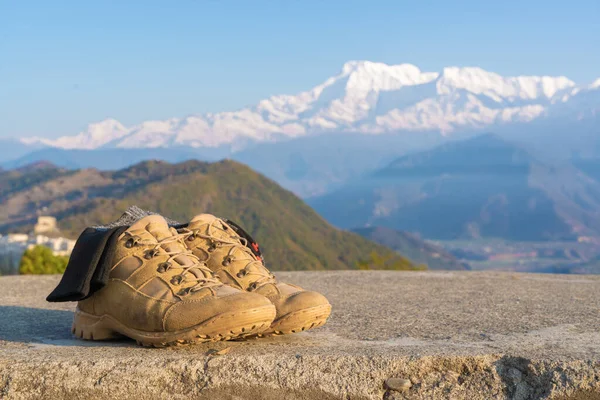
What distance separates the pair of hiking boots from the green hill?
315 feet

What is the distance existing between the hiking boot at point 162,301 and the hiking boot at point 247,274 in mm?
122

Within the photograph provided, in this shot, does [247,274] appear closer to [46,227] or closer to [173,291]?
[173,291]

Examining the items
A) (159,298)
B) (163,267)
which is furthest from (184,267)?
(159,298)

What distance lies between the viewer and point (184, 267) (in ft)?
11.8

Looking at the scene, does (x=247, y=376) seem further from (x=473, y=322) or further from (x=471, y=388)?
(x=473, y=322)

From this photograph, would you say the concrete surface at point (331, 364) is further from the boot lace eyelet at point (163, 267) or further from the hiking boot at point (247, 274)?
the boot lace eyelet at point (163, 267)

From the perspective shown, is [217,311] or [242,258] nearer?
[217,311]

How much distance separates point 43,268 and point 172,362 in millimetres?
30600

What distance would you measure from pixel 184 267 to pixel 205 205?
476ft

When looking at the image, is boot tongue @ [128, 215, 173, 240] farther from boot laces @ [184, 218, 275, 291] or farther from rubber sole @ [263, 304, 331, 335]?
rubber sole @ [263, 304, 331, 335]

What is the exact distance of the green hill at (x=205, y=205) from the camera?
4722 inches

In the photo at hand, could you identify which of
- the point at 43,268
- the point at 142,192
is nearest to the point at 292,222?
the point at 142,192

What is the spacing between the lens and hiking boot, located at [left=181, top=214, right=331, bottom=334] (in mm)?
3594

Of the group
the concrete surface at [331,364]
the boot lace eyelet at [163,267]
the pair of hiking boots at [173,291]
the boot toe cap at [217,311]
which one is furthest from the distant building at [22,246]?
the boot toe cap at [217,311]
